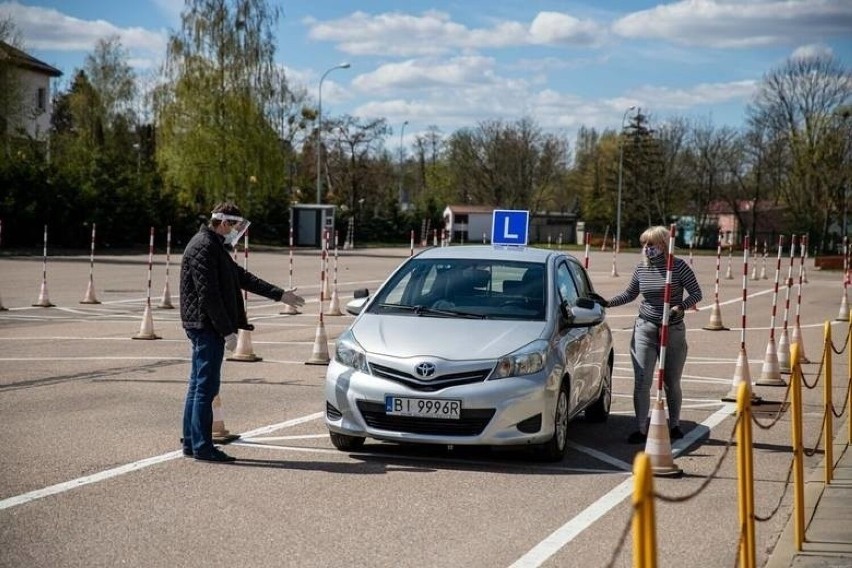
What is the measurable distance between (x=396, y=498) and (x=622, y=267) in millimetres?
47171

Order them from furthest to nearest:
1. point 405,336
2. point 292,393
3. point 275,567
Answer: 1. point 292,393
2. point 405,336
3. point 275,567

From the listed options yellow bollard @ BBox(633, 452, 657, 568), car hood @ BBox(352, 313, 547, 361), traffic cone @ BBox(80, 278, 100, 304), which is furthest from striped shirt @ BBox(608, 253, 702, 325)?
traffic cone @ BBox(80, 278, 100, 304)

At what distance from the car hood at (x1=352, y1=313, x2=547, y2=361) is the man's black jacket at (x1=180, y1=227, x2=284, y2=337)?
0.98m

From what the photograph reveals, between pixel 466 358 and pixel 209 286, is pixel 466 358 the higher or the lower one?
the lower one

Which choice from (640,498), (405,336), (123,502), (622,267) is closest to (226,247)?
(405,336)

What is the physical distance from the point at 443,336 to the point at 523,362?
0.64 m

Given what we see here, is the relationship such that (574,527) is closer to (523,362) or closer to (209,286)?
(523,362)

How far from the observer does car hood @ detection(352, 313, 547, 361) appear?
8.59 metres

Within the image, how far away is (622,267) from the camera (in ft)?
177

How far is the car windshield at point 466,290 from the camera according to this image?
947cm

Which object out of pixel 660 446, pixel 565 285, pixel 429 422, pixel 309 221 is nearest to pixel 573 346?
pixel 565 285

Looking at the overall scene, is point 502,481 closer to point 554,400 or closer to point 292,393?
point 554,400

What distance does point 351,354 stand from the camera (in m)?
8.85

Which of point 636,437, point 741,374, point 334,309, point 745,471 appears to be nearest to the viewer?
point 745,471
